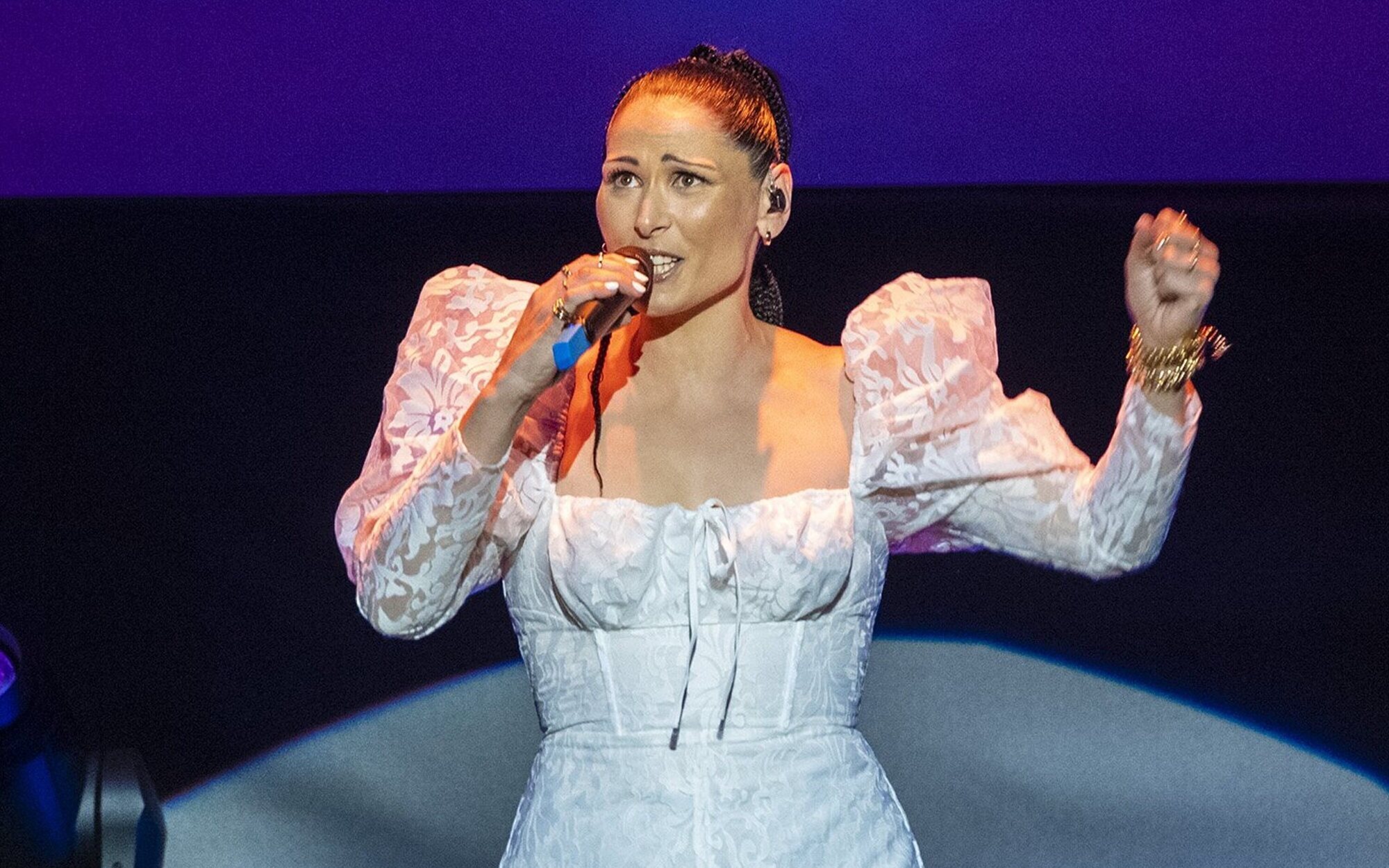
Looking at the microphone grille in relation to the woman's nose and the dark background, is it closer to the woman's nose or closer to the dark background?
the woman's nose

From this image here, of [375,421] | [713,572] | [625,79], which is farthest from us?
[375,421]

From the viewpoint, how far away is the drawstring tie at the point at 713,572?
5.34 ft

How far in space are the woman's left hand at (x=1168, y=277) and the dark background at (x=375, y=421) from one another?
2.36 feet

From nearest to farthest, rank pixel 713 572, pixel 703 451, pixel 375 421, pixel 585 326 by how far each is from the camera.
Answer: pixel 585 326
pixel 713 572
pixel 703 451
pixel 375 421

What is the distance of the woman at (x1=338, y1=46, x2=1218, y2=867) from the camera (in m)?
1.59

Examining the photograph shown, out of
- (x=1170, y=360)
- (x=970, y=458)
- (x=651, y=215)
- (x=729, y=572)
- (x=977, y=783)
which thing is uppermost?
(x=651, y=215)

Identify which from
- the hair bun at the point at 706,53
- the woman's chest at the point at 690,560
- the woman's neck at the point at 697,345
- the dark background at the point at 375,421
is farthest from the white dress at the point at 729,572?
the dark background at the point at 375,421

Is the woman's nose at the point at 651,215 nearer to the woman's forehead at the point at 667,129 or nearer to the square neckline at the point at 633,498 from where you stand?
the woman's forehead at the point at 667,129

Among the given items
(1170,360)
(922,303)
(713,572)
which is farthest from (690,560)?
(1170,360)

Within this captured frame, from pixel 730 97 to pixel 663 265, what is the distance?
7.7 inches

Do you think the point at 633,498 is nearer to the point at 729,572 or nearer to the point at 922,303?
the point at 729,572

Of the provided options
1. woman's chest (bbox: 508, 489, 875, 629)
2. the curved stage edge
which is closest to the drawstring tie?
woman's chest (bbox: 508, 489, 875, 629)

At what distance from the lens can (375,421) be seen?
236cm

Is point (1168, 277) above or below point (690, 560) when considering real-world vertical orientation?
above
